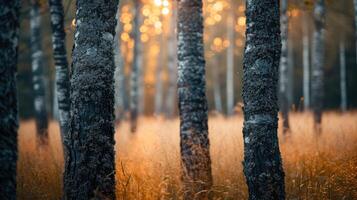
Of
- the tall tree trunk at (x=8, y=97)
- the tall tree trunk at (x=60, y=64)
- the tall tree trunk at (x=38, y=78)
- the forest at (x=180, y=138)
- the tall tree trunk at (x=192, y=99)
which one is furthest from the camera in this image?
the tall tree trunk at (x=38, y=78)

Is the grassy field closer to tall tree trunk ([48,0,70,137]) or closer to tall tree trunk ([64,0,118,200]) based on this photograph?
tall tree trunk ([64,0,118,200])

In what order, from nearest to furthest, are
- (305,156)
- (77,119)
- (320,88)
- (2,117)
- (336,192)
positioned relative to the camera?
(2,117) → (77,119) → (336,192) → (305,156) → (320,88)

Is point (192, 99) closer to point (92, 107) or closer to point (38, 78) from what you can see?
point (92, 107)

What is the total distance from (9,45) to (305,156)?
5274mm

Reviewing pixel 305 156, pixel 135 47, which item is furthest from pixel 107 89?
pixel 135 47

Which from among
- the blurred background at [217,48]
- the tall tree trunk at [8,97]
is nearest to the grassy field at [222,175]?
the tall tree trunk at [8,97]

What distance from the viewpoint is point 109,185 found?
3.70m

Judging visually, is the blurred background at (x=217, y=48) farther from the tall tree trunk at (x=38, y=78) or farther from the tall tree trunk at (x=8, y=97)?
the tall tree trunk at (x=8, y=97)

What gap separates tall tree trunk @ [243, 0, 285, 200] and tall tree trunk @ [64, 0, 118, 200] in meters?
1.46

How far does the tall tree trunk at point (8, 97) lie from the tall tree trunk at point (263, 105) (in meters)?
2.27

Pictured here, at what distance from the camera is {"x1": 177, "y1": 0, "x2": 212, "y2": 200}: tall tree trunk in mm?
5082

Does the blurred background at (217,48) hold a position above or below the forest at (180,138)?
above

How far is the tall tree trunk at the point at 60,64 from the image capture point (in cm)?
661

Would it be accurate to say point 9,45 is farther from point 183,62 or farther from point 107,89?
point 183,62
